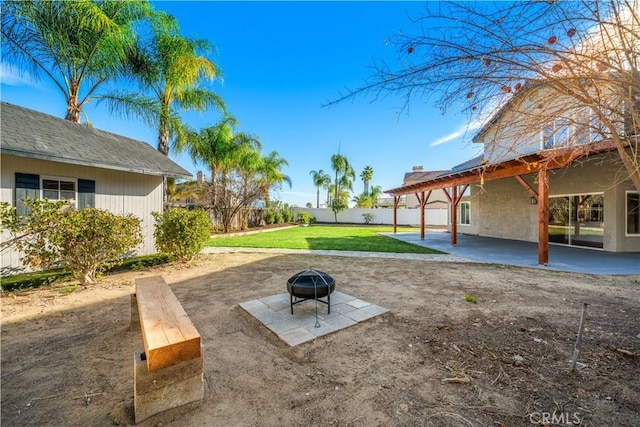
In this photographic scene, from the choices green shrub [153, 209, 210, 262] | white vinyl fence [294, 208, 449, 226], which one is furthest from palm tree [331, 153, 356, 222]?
green shrub [153, 209, 210, 262]

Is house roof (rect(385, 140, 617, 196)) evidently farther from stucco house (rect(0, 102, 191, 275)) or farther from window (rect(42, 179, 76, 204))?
window (rect(42, 179, 76, 204))

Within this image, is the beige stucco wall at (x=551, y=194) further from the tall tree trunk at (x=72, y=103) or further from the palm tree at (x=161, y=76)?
the tall tree trunk at (x=72, y=103)

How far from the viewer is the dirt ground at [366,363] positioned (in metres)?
1.99

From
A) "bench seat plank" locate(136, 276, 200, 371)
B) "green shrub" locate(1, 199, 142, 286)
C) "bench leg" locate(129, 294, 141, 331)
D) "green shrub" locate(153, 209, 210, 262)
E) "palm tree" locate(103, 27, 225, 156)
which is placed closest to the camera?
"bench seat plank" locate(136, 276, 200, 371)

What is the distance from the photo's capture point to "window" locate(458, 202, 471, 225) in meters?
17.1

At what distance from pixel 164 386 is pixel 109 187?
7.89 meters

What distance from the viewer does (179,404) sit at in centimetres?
202

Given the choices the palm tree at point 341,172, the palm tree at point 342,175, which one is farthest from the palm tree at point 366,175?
the palm tree at point 341,172

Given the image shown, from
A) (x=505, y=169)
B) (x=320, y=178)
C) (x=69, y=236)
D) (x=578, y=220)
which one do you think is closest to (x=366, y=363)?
(x=69, y=236)

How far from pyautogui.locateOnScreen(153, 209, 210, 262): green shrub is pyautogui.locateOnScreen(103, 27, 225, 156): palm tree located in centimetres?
620

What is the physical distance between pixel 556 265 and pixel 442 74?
303 inches

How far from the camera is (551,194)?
1095 cm

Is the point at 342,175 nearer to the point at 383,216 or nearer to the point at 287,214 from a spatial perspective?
the point at 383,216

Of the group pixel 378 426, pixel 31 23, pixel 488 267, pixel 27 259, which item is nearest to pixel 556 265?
pixel 488 267
